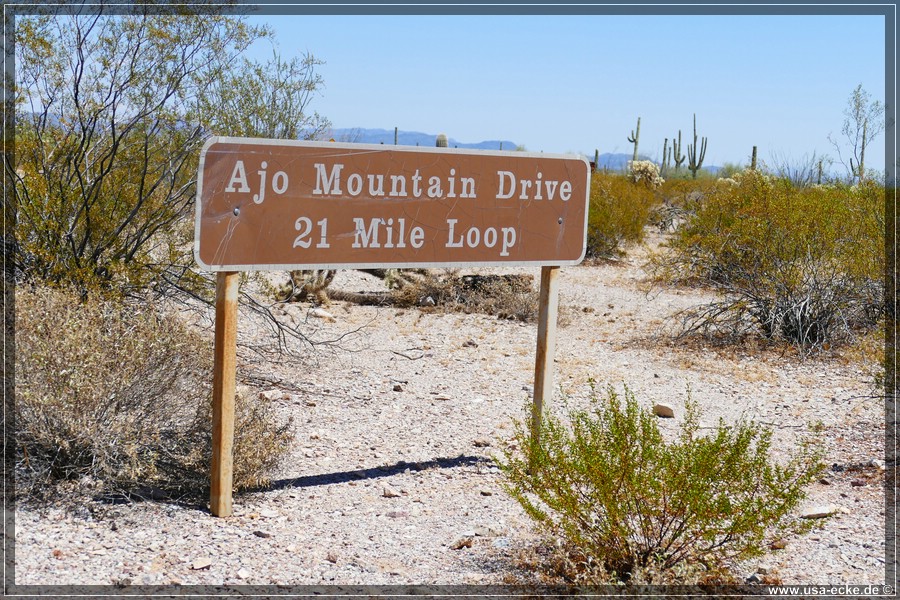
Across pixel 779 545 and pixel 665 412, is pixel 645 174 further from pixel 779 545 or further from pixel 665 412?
pixel 779 545

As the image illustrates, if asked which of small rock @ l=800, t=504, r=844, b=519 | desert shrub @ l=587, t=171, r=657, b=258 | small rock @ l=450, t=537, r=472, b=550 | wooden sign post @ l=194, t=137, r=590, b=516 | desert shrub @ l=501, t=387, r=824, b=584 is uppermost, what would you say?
desert shrub @ l=587, t=171, r=657, b=258

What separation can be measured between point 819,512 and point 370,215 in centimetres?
281

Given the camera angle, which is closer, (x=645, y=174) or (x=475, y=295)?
(x=475, y=295)

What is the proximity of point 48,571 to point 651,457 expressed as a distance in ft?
7.94

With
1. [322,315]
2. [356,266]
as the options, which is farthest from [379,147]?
[322,315]

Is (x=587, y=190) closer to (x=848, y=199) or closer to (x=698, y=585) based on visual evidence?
(x=698, y=585)

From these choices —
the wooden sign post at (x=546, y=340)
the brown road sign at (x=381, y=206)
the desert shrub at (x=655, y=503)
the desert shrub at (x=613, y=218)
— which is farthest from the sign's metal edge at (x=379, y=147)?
the desert shrub at (x=613, y=218)

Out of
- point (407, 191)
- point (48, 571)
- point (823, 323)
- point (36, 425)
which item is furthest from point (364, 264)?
point (823, 323)

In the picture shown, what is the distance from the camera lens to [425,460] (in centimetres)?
540

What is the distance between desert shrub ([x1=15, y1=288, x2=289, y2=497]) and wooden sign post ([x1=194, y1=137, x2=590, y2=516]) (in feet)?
1.17

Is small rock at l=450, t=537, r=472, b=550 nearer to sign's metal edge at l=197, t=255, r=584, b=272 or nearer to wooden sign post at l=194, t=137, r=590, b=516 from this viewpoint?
wooden sign post at l=194, t=137, r=590, b=516

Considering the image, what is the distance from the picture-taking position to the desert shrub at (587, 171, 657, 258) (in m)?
16.4

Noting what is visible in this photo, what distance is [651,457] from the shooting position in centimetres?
359

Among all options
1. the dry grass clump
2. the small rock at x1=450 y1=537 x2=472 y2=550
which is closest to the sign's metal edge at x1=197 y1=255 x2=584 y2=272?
the small rock at x1=450 y1=537 x2=472 y2=550
